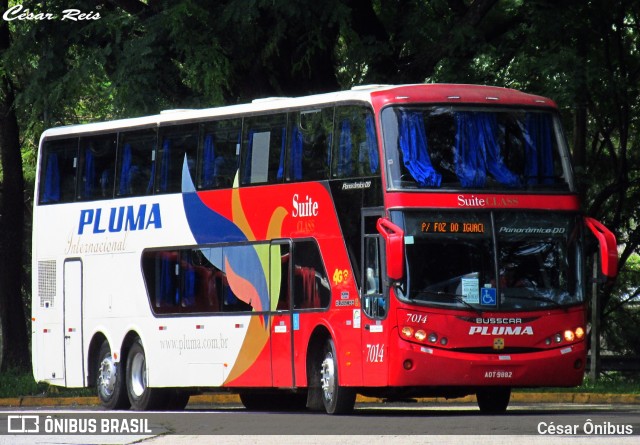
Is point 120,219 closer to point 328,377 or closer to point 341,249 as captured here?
point 341,249

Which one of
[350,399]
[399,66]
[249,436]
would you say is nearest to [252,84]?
[399,66]

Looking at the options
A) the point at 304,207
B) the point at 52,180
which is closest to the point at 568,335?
the point at 304,207

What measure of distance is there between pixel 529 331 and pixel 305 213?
11.5 feet

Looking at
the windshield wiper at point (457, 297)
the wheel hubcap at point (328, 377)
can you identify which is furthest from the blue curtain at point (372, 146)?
the wheel hubcap at point (328, 377)

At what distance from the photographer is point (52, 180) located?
26781mm

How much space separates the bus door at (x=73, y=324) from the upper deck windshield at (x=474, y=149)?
797 centimetres

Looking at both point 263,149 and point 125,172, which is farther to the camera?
point 125,172

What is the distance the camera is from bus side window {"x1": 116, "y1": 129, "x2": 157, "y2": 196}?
81.6 ft

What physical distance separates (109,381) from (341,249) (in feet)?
20.9

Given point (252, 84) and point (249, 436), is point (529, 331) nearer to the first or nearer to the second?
point (249, 436)

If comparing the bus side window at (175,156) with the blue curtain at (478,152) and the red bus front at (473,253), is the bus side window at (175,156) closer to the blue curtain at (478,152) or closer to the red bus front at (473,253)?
the red bus front at (473,253)

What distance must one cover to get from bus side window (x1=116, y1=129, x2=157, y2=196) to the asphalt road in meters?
4.06

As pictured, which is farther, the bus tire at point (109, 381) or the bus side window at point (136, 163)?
the bus tire at point (109, 381)

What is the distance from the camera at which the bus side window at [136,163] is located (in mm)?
24877
